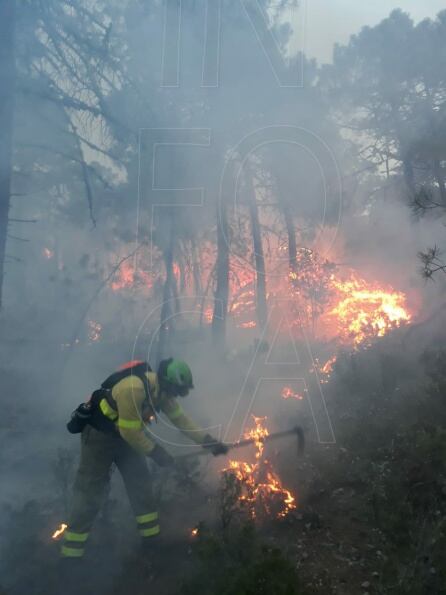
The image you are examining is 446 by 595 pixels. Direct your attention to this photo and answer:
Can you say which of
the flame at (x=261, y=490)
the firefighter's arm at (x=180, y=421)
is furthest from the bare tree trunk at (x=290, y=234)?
the firefighter's arm at (x=180, y=421)

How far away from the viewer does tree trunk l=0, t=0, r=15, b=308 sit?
644 centimetres

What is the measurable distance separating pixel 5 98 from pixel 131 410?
16.1ft

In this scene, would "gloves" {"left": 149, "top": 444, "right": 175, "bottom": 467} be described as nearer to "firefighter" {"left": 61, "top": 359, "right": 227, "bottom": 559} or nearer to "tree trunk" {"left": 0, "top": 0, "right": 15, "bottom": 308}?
"firefighter" {"left": 61, "top": 359, "right": 227, "bottom": 559}

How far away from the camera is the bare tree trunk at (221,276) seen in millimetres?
13427

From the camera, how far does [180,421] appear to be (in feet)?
16.7

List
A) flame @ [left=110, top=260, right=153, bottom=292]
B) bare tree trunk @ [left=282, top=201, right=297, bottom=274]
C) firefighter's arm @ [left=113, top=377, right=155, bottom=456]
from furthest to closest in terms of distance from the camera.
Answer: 1. flame @ [left=110, top=260, right=153, bottom=292]
2. bare tree trunk @ [left=282, top=201, right=297, bottom=274]
3. firefighter's arm @ [left=113, top=377, right=155, bottom=456]

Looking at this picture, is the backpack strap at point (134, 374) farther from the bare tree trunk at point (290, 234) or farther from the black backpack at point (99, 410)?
the bare tree trunk at point (290, 234)

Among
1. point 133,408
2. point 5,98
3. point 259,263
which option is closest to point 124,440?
point 133,408

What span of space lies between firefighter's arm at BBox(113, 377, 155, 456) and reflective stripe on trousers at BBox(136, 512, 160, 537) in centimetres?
82

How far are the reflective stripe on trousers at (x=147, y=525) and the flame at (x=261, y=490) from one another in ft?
3.07

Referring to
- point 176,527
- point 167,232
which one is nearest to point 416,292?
point 167,232

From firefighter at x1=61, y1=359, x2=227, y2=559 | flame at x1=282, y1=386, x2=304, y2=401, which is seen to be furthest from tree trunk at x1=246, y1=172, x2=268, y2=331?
firefighter at x1=61, y1=359, x2=227, y2=559

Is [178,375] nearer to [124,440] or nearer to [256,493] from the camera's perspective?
[124,440]

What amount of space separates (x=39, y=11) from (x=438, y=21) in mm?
13047
